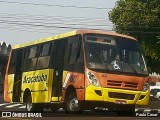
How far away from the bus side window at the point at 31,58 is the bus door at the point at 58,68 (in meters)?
2.04

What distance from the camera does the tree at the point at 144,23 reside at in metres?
48.8

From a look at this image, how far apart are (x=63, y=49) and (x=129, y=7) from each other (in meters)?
33.5

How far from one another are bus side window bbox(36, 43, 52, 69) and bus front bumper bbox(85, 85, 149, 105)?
11.2 feet

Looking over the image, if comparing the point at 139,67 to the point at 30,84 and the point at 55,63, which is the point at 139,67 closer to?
the point at 55,63

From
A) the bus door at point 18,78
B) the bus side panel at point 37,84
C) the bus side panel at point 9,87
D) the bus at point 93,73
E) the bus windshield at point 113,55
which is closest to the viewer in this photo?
the bus at point 93,73

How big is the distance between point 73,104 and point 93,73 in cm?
145

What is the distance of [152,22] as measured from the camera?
48812 mm

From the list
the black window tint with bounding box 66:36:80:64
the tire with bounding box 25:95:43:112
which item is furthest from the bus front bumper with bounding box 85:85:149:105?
the tire with bounding box 25:95:43:112

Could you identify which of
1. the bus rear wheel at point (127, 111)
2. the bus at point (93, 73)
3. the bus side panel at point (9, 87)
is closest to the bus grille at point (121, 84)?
the bus at point (93, 73)

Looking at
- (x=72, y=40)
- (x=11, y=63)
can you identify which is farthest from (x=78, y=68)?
(x=11, y=63)

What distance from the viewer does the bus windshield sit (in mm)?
16500

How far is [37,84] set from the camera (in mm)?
19812

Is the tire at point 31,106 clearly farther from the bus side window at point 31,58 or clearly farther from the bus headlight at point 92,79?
the bus headlight at point 92,79

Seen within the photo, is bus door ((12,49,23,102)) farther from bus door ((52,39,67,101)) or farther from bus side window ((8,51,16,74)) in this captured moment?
bus door ((52,39,67,101))
